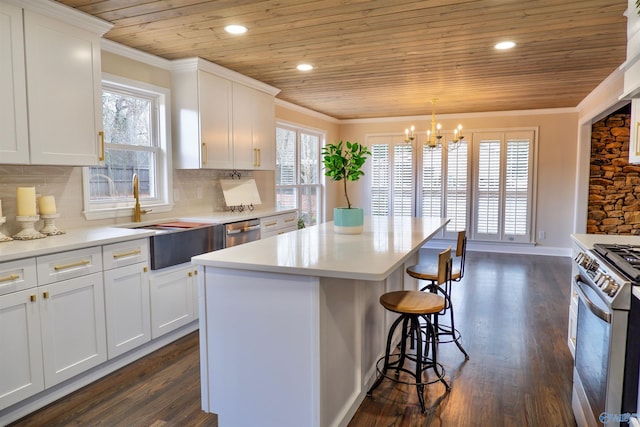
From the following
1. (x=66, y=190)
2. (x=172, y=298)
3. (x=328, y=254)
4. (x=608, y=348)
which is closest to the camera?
(x=608, y=348)

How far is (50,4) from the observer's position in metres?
2.62

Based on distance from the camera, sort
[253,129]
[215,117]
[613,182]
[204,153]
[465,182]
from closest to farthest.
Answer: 1. [204,153]
2. [215,117]
3. [253,129]
4. [613,182]
5. [465,182]

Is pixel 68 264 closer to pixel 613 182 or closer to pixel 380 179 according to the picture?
pixel 380 179

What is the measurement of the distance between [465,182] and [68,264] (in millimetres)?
6221

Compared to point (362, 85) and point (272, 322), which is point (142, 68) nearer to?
point (362, 85)

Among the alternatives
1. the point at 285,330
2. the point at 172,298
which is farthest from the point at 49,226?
the point at 285,330

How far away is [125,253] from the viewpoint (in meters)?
2.86

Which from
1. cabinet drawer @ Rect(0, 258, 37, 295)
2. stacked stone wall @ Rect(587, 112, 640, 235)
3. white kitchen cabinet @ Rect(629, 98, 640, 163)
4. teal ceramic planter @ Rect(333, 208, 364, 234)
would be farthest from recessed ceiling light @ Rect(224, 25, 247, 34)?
stacked stone wall @ Rect(587, 112, 640, 235)

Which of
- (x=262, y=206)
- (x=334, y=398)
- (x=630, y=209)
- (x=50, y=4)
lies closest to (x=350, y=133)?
(x=262, y=206)

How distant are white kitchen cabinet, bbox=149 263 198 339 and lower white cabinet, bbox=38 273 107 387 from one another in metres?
0.45

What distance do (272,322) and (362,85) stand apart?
12.0 feet

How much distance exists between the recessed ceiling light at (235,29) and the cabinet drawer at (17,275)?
197 centimetres

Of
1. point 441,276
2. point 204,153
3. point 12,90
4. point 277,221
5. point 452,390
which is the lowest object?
point 452,390

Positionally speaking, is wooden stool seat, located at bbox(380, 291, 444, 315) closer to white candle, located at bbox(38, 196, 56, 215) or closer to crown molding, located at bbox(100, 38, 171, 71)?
white candle, located at bbox(38, 196, 56, 215)
